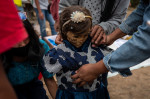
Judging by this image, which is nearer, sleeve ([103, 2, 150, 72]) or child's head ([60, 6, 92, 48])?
sleeve ([103, 2, 150, 72])

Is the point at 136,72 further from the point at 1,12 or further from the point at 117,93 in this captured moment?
the point at 1,12

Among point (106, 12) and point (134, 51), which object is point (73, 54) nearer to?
point (134, 51)

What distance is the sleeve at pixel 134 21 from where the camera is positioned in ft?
3.99

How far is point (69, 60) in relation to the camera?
1131 mm

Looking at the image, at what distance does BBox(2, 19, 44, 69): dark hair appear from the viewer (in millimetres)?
1019

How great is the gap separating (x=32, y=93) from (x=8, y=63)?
1.21 feet

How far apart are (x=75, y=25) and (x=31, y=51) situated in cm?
42

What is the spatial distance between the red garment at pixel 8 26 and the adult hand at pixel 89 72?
64 cm

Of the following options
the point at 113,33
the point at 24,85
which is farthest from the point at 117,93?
the point at 24,85

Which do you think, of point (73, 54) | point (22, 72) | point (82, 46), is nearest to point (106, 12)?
point (82, 46)

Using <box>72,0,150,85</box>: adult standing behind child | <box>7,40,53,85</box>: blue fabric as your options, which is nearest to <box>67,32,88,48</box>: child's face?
<box>72,0,150,85</box>: adult standing behind child

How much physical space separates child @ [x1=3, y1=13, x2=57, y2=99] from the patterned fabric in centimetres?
11

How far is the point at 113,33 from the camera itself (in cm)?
137

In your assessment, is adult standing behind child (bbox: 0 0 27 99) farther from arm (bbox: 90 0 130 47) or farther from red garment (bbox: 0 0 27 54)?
arm (bbox: 90 0 130 47)
